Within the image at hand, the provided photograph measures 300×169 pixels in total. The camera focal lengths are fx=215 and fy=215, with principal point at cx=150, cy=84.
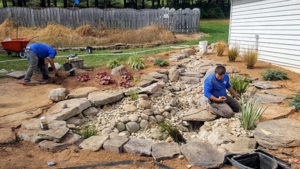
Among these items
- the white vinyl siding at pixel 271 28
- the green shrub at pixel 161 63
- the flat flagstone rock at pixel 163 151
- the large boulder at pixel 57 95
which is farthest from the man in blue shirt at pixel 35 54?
the white vinyl siding at pixel 271 28

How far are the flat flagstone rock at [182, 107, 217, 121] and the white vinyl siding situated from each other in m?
3.52

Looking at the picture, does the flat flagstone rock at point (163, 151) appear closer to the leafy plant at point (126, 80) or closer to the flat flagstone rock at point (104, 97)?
the flat flagstone rock at point (104, 97)

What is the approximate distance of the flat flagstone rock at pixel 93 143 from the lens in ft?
10.1

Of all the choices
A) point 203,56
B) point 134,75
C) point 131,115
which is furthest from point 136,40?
point 131,115

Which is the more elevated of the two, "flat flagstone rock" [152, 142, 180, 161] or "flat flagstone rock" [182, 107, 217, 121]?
"flat flagstone rock" [152, 142, 180, 161]

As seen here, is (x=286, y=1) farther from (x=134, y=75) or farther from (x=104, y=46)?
(x=104, y=46)

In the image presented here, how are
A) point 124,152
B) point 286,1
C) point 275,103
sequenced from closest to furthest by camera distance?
point 124,152 < point 275,103 < point 286,1

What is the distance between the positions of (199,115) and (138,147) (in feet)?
6.70

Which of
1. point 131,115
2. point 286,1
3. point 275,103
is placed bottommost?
point 131,115

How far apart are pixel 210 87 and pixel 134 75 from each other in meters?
2.87

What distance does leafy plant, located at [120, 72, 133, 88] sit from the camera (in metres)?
5.74

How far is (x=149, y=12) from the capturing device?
14.6 m

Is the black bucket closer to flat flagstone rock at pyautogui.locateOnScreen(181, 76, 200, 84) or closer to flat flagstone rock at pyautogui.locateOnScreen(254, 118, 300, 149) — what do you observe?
flat flagstone rock at pyautogui.locateOnScreen(254, 118, 300, 149)

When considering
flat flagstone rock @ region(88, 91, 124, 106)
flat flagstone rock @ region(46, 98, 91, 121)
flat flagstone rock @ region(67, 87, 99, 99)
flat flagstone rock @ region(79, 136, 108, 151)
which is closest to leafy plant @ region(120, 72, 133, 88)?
flat flagstone rock @ region(88, 91, 124, 106)
